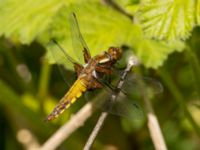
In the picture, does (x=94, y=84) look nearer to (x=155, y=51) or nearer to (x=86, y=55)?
(x=86, y=55)

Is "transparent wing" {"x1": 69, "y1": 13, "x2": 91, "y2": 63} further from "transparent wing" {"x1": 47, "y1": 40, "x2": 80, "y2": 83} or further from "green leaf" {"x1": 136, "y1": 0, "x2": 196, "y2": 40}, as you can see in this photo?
"green leaf" {"x1": 136, "y1": 0, "x2": 196, "y2": 40}

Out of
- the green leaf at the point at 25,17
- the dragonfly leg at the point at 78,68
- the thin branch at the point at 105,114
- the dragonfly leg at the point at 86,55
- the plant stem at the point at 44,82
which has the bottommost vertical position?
the plant stem at the point at 44,82

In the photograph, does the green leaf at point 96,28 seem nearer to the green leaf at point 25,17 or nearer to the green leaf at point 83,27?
the green leaf at point 83,27

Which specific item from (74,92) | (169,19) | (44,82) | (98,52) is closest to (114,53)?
(98,52)

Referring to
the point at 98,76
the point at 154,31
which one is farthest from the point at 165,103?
the point at 154,31

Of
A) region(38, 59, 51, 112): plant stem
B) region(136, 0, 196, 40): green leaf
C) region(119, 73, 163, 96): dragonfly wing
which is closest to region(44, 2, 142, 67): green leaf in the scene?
region(119, 73, 163, 96): dragonfly wing

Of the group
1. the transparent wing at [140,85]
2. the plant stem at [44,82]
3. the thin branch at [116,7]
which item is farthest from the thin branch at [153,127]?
the plant stem at [44,82]
